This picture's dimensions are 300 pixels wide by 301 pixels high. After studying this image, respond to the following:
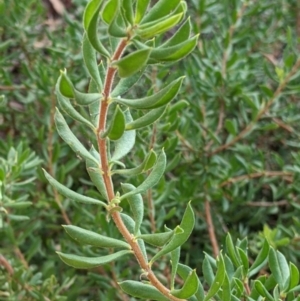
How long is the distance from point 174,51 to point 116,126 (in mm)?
68

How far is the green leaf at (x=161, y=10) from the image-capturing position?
403mm

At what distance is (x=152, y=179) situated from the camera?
46cm

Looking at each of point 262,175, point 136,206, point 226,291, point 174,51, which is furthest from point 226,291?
point 262,175

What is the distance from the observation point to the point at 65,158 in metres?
1.07

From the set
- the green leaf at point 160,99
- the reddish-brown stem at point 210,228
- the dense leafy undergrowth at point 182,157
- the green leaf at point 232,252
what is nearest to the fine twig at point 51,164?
the dense leafy undergrowth at point 182,157

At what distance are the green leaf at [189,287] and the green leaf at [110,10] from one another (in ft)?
0.66

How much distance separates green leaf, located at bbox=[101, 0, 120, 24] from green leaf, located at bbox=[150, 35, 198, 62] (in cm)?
4

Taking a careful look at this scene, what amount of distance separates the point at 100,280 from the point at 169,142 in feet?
0.77

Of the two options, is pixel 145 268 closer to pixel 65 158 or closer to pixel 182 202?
pixel 182 202

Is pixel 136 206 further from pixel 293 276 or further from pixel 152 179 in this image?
pixel 293 276

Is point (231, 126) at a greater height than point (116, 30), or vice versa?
point (116, 30)

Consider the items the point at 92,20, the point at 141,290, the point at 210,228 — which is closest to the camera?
the point at 92,20

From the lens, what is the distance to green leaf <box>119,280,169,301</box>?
46cm

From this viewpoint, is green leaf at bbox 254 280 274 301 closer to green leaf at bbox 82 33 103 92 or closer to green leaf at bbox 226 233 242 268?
green leaf at bbox 226 233 242 268
